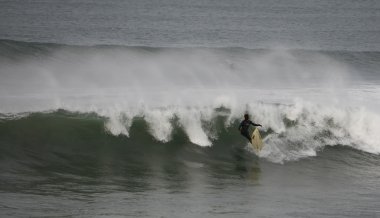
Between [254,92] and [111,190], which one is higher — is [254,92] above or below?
above

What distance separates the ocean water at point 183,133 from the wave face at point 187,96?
5 cm

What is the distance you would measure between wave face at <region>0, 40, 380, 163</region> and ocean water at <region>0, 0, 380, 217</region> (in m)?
0.05

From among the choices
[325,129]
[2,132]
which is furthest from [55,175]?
[325,129]

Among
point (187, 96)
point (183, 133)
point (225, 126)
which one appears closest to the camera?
point (183, 133)

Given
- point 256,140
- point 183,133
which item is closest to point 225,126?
point 183,133

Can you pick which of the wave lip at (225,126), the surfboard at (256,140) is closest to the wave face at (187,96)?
the wave lip at (225,126)

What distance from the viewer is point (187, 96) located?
75.0 ft

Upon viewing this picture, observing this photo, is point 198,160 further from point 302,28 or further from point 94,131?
point 302,28

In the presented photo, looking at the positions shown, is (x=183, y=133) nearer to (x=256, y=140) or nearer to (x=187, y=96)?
(x=256, y=140)

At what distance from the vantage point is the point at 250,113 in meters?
18.8

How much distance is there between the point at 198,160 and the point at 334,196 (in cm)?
376

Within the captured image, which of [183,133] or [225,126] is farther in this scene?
[225,126]

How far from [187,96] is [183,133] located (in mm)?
5698

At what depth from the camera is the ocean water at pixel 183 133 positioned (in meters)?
12.5
